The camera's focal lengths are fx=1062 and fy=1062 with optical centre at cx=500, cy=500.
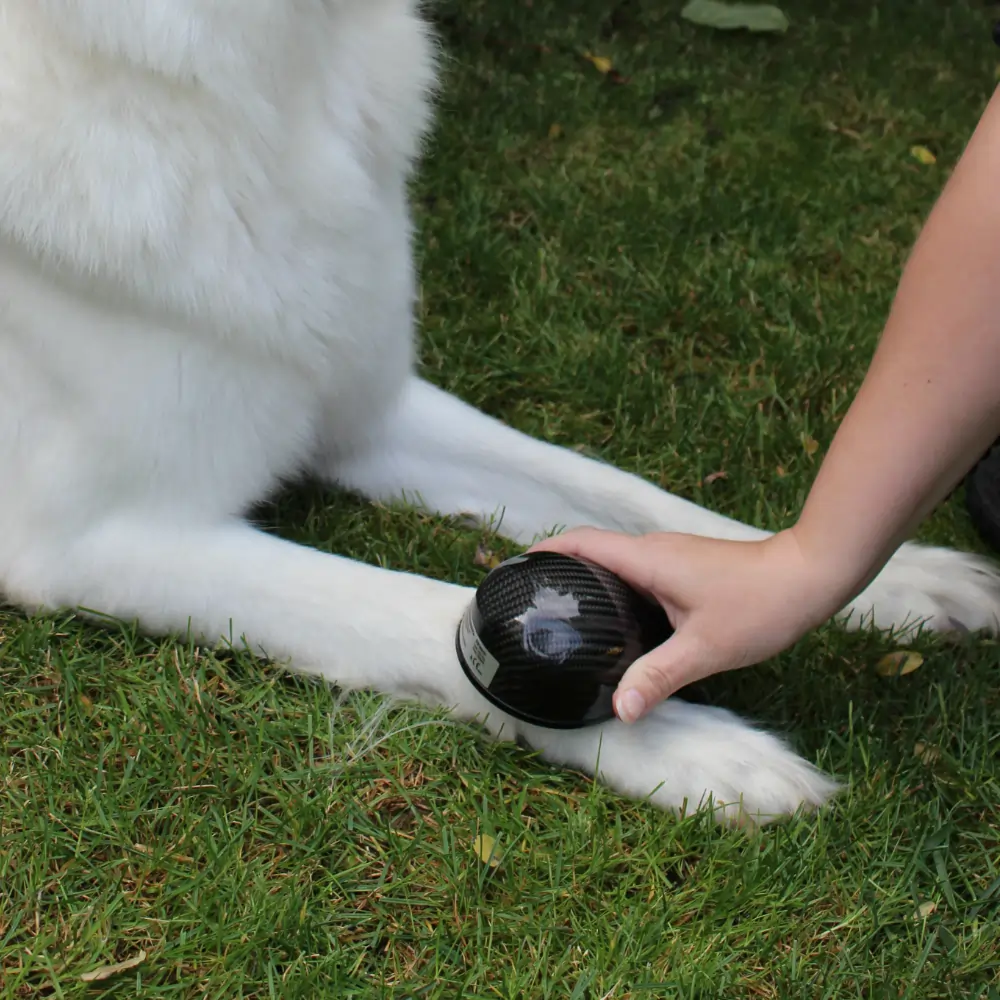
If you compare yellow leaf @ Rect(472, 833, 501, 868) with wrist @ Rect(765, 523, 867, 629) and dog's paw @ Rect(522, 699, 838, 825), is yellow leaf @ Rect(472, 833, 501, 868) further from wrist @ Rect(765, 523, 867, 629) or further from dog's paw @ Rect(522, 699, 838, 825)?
wrist @ Rect(765, 523, 867, 629)

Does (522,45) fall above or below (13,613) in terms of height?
above

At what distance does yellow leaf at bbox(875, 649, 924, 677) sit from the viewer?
2098 mm

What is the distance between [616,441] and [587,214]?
Result: 1.25 metres

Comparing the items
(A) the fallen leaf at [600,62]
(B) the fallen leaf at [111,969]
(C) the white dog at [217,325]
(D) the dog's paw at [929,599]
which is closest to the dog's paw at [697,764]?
(C) the white dog at [217,325]

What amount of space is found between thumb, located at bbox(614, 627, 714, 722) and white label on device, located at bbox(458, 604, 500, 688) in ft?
0.68

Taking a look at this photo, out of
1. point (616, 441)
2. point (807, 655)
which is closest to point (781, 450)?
point (616, 441)

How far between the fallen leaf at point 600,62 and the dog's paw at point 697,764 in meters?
3.76

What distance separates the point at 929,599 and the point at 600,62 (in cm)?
343

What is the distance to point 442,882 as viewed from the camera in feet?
5.56

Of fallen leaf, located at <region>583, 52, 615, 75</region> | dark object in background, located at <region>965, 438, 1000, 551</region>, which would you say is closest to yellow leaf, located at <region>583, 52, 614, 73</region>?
fallen leaf, located at <region>583, 52, 615, 75</region>

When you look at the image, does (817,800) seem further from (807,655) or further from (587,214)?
(587,214)

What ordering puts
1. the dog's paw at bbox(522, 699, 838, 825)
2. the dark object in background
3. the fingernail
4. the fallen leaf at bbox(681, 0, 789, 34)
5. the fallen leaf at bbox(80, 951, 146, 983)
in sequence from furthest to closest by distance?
the fallen leaf at bbox(681, 0, 789, 34)
the dark object in background
the dog's paw at bbox(522, 699, 838, 825)
the fingernail
the fallen leaf at bbox(80, 951, 146, 983)

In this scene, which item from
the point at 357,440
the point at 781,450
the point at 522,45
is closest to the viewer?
the point at 357,440

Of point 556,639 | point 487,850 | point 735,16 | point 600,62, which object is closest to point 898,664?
point 556,639
